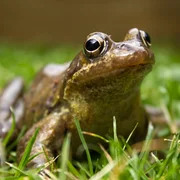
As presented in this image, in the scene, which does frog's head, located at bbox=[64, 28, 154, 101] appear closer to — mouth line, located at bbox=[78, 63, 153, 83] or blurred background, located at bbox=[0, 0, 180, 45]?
mouth line, located at bbox=[78, 63, 153, 83]

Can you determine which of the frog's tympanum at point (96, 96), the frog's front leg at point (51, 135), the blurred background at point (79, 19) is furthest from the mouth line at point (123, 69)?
the blurred background at point (79, 19)

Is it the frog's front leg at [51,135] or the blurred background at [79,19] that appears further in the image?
the blurred background at [79,19]

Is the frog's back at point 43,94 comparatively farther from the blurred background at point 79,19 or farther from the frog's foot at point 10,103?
the blurred background at point 79,19

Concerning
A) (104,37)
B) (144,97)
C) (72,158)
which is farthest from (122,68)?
(144,97)

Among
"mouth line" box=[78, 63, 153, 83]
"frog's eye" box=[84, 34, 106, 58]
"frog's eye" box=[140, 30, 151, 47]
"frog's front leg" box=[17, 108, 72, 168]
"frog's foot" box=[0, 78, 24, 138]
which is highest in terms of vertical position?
"frog's eye" box=[84, 34, 106, 58]

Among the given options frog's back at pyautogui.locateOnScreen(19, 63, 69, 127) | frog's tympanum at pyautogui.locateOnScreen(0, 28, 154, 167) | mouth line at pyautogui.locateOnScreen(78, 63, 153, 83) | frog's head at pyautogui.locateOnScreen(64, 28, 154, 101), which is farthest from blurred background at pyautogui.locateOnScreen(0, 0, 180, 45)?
mouth line at pyautogui.locateOnScreen(78, 63, 153, 83)

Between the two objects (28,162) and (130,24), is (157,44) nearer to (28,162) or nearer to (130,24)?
(130,24)

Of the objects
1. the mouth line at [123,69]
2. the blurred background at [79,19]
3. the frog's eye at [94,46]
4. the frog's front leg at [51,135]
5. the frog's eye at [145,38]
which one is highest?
the frog's eye at [94,46]
